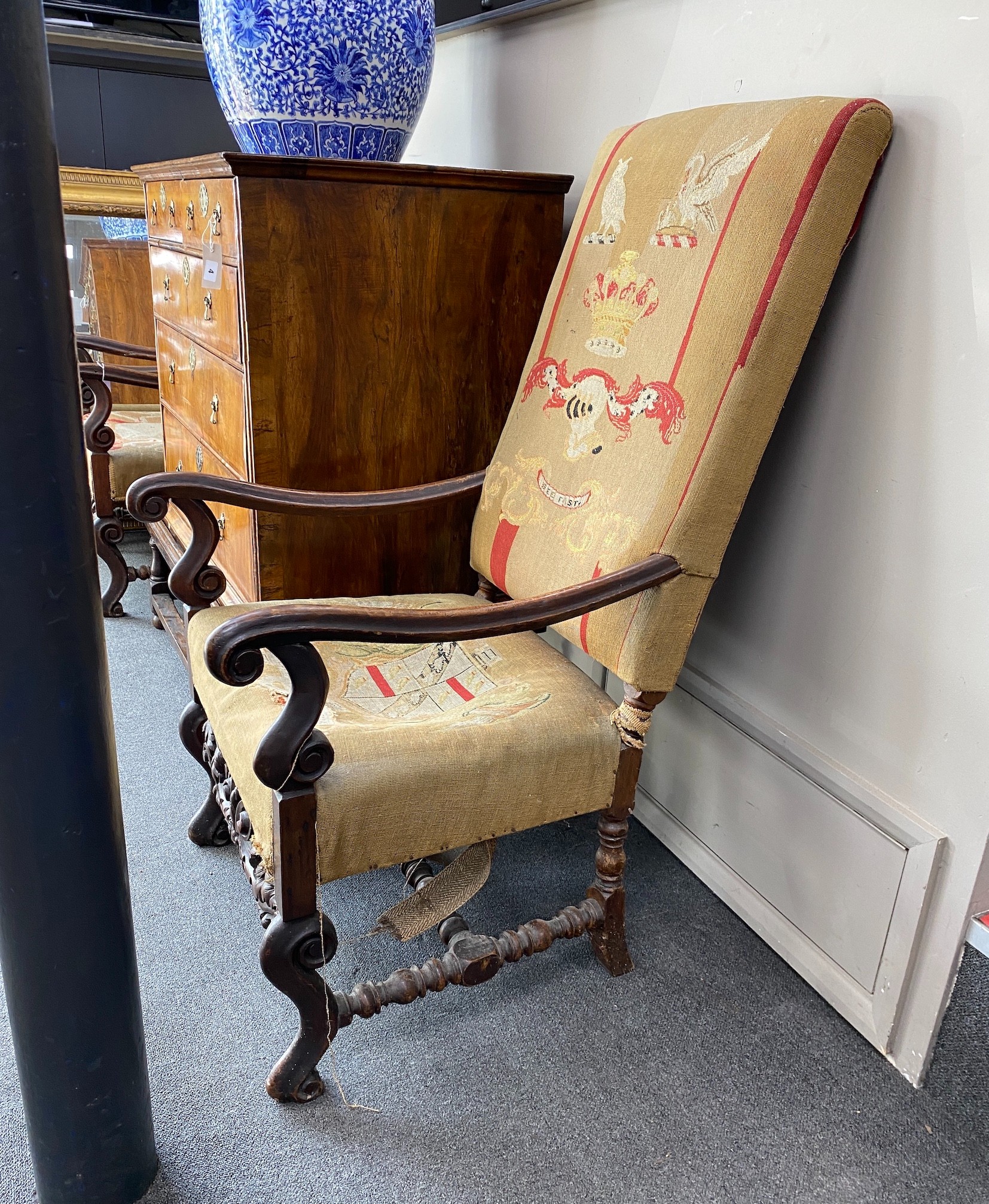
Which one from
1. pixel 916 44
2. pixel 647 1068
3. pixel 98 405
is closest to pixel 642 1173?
pixel 647 1068

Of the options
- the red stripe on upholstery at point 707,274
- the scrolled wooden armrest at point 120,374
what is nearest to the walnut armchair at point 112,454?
the scrolled wooden armrest at point 120,374

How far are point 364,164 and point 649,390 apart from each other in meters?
0.63

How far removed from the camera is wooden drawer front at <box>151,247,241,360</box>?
1679 mm

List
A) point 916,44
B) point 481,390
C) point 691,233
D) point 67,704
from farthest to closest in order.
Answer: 1. point 481,390
2. point 691,233
3. point 916,44
4. point 67,704

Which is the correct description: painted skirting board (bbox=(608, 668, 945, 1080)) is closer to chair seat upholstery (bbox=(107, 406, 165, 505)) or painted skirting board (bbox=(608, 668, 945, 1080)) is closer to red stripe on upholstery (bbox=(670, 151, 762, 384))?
red stripe on upholstery (bbox=(670, 151, 762, 384))

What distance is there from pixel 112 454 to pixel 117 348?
0.33 metres

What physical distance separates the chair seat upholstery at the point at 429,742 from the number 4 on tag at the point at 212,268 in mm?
596

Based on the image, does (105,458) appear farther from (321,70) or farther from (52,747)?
(52,747)

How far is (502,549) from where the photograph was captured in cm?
167

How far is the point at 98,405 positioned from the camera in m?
2.62

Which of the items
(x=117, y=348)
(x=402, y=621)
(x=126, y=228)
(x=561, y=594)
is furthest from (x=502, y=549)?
(x=126, y=228)

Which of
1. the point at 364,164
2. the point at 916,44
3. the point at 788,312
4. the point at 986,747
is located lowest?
the point at 986,747

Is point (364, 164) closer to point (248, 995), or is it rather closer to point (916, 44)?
point (916, 44)

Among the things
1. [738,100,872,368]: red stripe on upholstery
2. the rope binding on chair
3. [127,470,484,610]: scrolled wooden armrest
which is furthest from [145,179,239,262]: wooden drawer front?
the rope binding on chair
